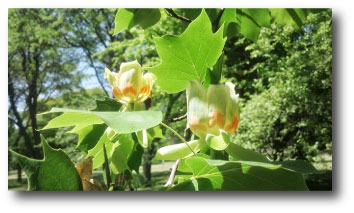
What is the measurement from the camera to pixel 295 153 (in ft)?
11.2

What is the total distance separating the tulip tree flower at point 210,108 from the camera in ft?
1.07

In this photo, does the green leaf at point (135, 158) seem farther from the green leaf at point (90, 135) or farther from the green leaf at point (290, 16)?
the green leaf at point (290, 16)

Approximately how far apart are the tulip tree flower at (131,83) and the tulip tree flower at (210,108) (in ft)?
0.45

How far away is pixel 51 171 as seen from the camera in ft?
1.17

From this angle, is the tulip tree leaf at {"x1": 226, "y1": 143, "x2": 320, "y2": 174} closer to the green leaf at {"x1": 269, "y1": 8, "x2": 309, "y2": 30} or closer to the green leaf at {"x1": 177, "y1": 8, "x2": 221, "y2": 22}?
the green leaf at {"x1": 177, "y1": 8, "x2": 221, "y2": 22}

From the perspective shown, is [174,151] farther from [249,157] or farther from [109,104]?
[109,104]

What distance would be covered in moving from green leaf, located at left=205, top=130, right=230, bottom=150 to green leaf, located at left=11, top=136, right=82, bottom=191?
14cm

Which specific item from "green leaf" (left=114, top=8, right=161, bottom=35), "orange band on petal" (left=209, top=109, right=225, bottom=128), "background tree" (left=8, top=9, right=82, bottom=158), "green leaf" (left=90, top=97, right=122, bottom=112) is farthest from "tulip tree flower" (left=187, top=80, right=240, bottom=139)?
"background tree" (left=8, top=9, right=82, bottom=158)

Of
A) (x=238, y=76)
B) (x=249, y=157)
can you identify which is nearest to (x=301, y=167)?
(x=249, y=157)

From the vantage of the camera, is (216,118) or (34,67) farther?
(34,67)

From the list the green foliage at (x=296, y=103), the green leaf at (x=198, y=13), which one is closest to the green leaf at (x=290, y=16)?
the green leaf at (x=198, y=13)

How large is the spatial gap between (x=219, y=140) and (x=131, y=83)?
17 cm
